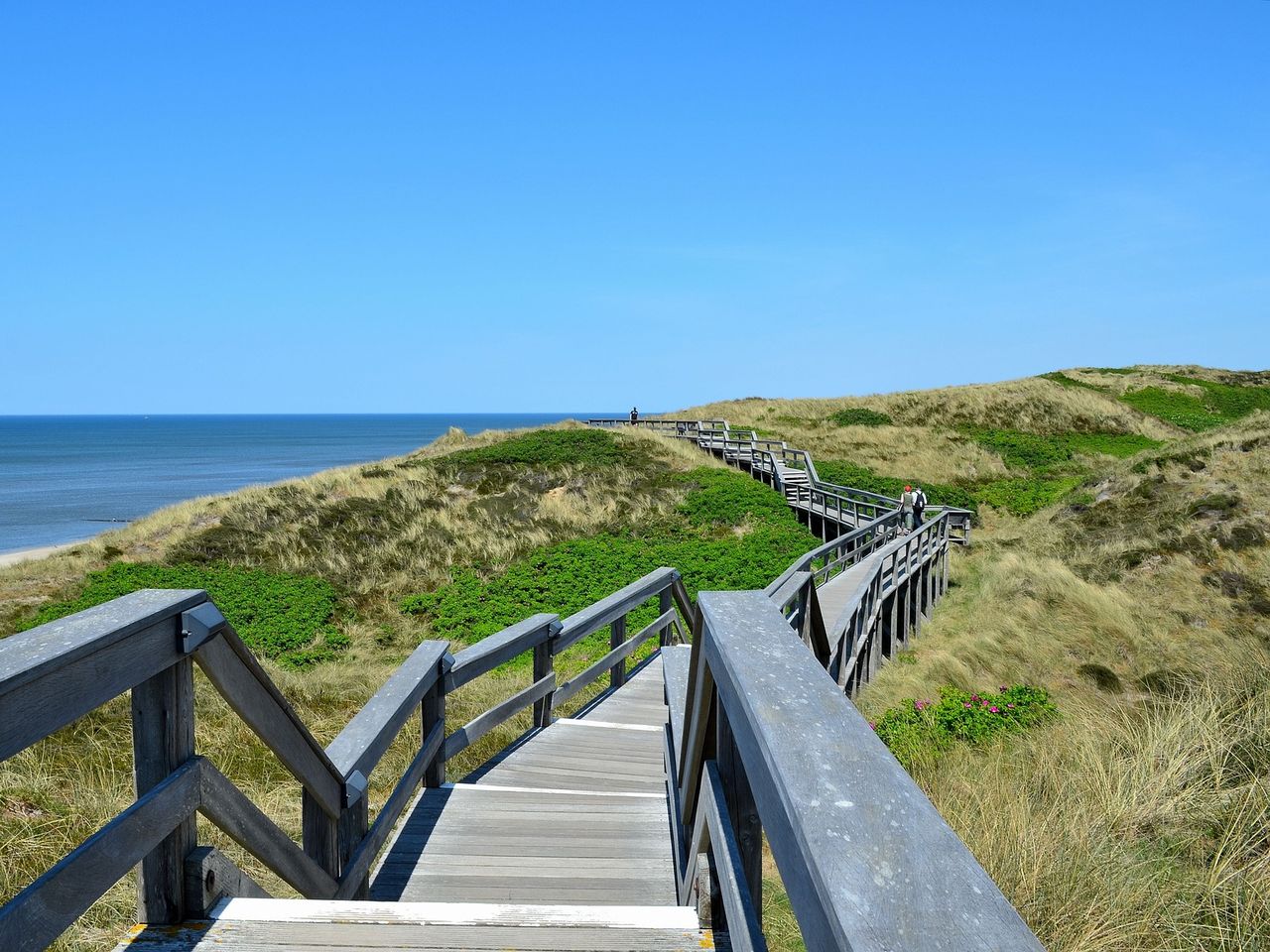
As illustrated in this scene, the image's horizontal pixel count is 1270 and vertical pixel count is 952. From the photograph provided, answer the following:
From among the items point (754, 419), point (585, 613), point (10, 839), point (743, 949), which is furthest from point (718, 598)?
point (754, 419)

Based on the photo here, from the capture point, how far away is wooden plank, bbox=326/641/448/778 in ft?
11.1

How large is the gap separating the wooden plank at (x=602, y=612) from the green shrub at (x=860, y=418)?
138ft

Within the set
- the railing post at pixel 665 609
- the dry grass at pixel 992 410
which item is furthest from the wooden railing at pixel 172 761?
the dry grass at pixel 992 410

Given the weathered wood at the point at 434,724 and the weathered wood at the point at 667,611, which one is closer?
the weathered wood at the point at 434,724

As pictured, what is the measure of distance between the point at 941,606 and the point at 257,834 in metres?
17.7

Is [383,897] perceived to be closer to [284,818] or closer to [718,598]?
[284,818]

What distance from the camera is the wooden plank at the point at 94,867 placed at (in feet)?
5.59

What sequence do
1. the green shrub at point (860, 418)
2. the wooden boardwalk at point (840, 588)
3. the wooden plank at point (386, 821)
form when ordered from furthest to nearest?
the green shrub at point (860, 418), the wooden boardwalk at point (840, 588), the wooden plank at point (386, 821)

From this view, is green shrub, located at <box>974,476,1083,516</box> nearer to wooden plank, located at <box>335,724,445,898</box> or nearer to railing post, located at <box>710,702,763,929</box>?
wooden plank, located at <box>335,724,445,898</box>

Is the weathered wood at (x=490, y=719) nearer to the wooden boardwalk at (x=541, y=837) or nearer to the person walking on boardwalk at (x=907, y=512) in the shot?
the wooden boardwalk at (x=541, y=837)

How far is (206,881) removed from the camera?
7.98 ft

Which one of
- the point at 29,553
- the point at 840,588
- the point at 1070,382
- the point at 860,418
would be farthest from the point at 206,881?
the point at 1070,382

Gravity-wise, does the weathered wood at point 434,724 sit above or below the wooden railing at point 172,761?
below

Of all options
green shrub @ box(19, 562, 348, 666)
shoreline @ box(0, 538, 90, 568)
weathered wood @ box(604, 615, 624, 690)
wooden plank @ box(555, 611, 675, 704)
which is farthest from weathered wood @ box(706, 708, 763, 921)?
shoreline @ box(0, 538, 90, 568)
